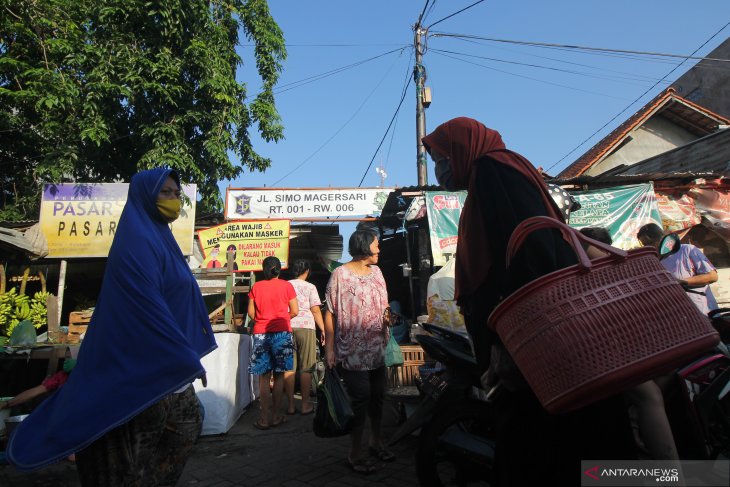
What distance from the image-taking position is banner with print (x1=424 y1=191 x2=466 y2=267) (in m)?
8.12

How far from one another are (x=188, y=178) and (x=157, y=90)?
1.84m

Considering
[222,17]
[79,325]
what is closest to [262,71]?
[222,17]

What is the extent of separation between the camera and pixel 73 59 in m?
8.73

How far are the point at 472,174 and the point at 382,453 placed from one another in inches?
110

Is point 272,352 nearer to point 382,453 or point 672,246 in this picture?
point 382,453

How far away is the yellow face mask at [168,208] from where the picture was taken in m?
2.32

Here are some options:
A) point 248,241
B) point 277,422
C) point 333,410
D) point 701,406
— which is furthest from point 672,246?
point 248,241

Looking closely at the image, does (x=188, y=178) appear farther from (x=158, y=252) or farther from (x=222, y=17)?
(x=158, y=252)

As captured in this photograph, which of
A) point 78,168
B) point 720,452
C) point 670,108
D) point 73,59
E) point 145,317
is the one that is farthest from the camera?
point 670,108

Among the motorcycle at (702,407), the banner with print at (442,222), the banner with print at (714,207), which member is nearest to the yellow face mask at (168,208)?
the motorcycle at (702,407)

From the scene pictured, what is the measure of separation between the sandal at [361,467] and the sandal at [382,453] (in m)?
0.26

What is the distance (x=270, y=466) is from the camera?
3.73 metres

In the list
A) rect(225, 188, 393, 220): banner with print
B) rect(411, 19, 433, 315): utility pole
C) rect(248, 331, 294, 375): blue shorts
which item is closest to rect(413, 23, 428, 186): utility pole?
rect(411, 19, 433, 315): utility pole

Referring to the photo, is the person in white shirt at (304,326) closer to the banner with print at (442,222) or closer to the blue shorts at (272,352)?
the blue shorts at (272,352)
